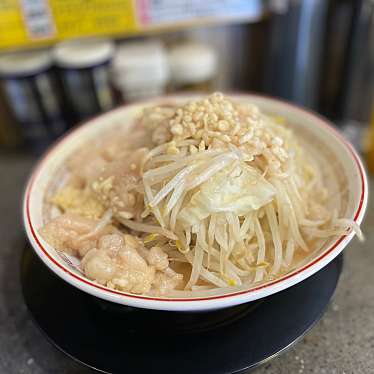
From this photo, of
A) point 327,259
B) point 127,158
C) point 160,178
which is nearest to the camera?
point 327,259

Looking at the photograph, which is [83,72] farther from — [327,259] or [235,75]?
[327,259]

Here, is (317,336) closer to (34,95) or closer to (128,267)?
(128,267)

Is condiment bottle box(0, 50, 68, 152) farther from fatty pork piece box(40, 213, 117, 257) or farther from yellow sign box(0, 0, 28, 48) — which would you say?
fatty pork piece box(40, 213, 117, 257)

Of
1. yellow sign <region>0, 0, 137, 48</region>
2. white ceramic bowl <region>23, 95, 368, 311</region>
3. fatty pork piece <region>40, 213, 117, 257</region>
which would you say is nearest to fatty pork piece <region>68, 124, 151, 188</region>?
white ceramic bowl <region>23, 95, 368, 311</region>

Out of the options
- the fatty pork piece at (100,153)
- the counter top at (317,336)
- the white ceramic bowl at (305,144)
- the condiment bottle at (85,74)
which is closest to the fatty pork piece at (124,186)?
the fatty pork piece at (100,153)

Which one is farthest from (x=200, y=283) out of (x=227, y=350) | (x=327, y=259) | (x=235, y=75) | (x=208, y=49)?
(x=235, y=75)

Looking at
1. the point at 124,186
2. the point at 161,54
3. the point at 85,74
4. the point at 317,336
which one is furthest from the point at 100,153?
the point at 317,336
